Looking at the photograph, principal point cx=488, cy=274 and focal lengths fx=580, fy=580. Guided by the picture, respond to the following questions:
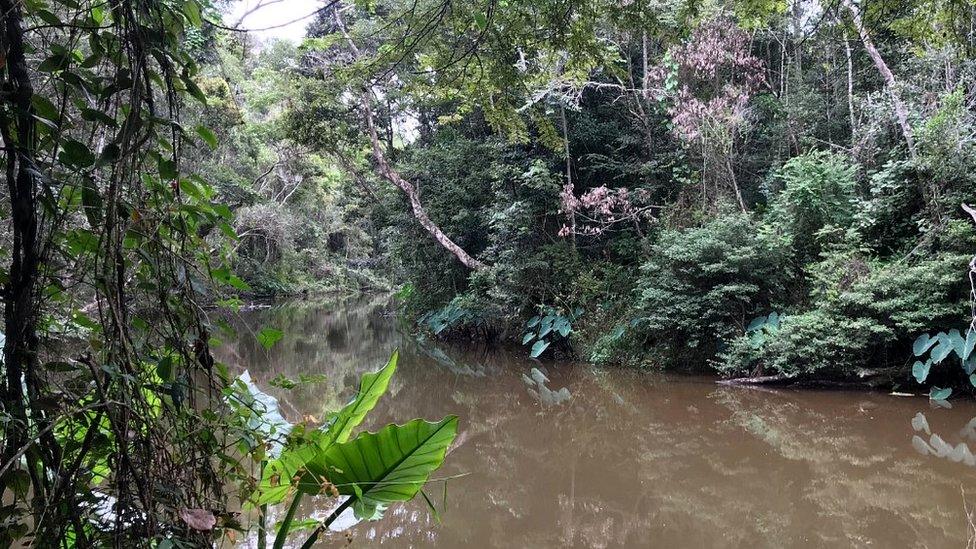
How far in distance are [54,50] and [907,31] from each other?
3306 millimetres

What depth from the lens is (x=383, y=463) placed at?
1373 mm

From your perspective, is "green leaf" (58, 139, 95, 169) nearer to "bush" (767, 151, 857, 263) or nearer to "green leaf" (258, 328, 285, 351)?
"green leaf" (258, 328, 285, 351)

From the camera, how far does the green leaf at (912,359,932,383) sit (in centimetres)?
581

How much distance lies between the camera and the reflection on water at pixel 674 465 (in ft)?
11.3

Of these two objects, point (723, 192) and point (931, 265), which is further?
point (723, 192)

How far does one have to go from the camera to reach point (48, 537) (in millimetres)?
839

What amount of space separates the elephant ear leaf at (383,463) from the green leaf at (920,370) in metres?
6.30

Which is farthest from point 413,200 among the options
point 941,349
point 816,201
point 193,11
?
point 193,11

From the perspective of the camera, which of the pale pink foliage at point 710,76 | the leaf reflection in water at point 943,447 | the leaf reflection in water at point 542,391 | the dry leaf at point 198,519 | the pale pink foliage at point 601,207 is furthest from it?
the pale pink foliage at point 601,207

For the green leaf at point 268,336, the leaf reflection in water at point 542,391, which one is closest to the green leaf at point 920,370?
the leaf reflection in water at point 542,391

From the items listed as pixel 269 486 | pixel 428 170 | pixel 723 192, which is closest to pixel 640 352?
pixel 723 192

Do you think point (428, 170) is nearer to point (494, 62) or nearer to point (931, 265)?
point (931, 265)

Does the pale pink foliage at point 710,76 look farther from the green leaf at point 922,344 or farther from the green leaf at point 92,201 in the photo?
the green leaf at point 92,201

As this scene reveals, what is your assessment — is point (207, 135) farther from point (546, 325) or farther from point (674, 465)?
point (546, 325)
